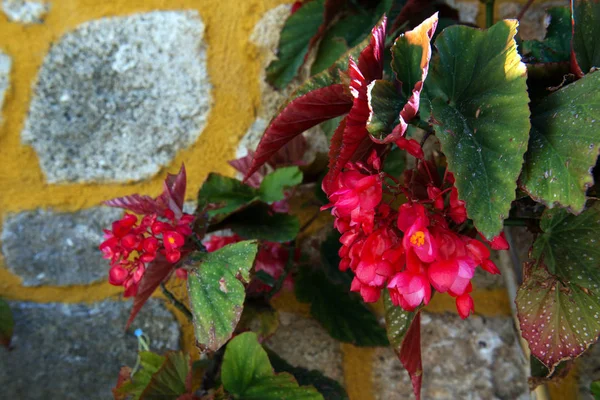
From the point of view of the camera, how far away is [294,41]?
0.95 m

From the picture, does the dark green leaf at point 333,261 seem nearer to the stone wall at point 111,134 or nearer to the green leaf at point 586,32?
the stone wall at point 111,134

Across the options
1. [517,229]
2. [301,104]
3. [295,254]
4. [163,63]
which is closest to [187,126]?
[163,63]

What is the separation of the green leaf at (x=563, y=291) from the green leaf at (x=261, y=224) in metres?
0.32

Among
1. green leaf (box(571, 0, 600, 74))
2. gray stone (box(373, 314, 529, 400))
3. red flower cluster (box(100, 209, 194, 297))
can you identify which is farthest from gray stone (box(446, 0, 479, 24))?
red flower cluster (box(100, 209, 194, 297))

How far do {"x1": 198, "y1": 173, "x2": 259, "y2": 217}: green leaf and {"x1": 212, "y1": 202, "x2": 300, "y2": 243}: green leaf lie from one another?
0.02 meters

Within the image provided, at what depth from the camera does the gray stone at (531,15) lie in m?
0.98

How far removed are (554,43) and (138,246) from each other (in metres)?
0.59

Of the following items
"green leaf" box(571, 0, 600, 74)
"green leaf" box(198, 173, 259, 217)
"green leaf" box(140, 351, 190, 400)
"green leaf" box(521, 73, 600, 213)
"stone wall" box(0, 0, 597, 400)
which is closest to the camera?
"green leaf" box(521, 73, 600, 213)

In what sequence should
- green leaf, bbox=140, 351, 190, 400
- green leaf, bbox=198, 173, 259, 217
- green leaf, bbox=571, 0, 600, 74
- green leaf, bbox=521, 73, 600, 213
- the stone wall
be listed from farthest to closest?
the stone wall, green leaf, bbox=198, 173, 259, 217, green leaf, bbox=140, 351, 190, 400, green leaf, bbox=571, 0, 600, 74, green leaf, bbox=521, 73, 600, 213

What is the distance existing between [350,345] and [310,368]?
2.9 inches

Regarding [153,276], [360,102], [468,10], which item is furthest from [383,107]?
[468,10]

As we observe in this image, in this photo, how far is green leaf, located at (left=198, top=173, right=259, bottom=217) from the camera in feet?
2.70

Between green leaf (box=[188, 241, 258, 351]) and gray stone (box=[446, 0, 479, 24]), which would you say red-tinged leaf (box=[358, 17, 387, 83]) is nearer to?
green leaf (box=[188, 241, 258, 351])

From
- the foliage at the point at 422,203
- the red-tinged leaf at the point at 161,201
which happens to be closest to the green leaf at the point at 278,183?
the foliage at the point at 422,203
